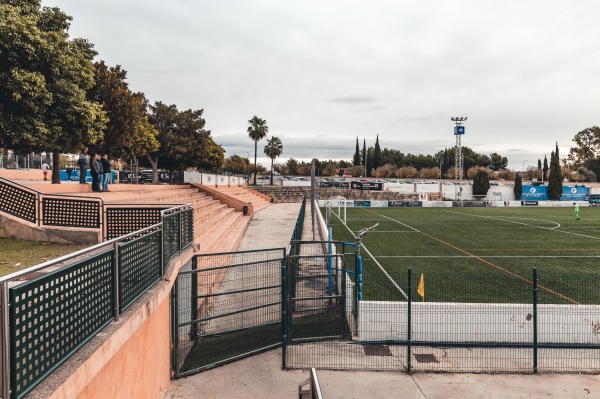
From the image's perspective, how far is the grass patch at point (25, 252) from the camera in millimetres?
8458

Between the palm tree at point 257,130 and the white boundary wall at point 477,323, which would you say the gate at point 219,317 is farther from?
the palm tree at point 257,130

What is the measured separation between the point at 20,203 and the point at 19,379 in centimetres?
949

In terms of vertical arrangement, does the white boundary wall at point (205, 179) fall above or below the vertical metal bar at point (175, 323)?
above

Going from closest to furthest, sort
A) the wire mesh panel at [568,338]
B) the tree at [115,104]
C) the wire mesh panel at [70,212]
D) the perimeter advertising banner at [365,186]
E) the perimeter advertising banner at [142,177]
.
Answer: the wire mesh panel at [568,338] < the wire mesh panel at [70,212] < the tree at [115,104] < the perimeter advertising banner at [142,177] < the perimeter advertising banner at [365,186]

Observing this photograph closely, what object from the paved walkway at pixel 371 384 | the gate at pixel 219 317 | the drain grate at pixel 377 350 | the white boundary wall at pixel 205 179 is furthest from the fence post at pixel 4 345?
the white boundary wall at pixel 205 179

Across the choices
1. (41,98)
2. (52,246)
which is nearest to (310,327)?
(52,246)

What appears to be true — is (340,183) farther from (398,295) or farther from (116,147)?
(398,295)

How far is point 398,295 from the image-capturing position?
1352cm

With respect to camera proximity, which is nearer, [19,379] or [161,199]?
[19,379]

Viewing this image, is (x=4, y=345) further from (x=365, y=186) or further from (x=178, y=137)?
(x=365, y=186)

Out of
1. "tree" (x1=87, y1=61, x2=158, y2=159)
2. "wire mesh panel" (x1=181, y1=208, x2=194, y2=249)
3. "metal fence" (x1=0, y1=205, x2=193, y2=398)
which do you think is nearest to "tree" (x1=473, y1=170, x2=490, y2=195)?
"tree" (x1=87, y1=61, x2=158, y2=159)

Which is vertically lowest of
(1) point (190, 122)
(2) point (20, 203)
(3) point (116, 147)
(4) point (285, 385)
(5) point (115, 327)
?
(4) point (285, 385)

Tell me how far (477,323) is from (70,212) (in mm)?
10195

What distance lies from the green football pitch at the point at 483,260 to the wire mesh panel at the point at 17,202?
8758mm
